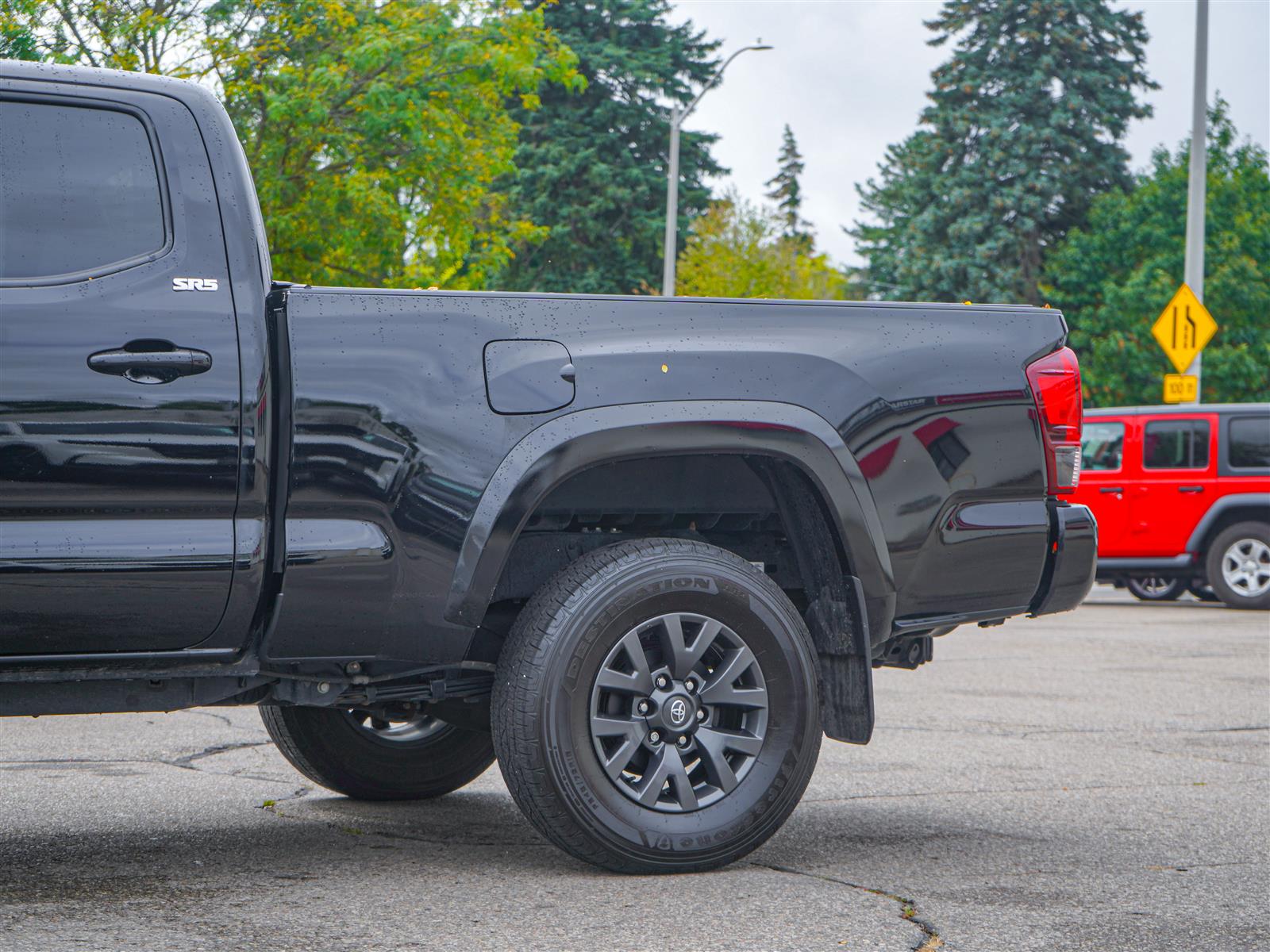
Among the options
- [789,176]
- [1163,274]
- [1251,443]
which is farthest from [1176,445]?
[789,176]

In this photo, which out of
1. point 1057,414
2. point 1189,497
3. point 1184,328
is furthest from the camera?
point 1184,328

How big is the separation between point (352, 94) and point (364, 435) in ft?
40.3

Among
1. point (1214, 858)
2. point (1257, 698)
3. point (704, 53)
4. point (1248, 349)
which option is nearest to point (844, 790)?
point (1214, 858)

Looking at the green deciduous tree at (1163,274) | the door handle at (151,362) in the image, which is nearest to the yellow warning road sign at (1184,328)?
the door handle at (151,362)

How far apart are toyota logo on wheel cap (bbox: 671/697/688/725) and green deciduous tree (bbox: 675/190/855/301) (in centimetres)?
3634

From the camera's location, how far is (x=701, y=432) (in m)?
4.20

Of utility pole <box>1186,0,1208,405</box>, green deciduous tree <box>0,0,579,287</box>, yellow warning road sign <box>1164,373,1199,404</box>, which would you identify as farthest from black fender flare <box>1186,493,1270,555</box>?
green deciduous tree <box>0,0,579,287</box>

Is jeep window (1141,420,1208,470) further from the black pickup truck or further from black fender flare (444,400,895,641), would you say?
black fender flare (444,400,895,641)

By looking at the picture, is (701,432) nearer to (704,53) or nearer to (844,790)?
(844,790)

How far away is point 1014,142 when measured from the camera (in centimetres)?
4288

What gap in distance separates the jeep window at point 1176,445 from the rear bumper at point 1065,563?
37.1ft

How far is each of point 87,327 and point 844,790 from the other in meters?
3.10

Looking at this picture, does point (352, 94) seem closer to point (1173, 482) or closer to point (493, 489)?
point (1173, 482)

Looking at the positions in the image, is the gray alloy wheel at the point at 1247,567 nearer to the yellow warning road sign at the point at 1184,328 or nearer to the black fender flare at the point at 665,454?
the yellow warning road sign at the point at 1184,328
